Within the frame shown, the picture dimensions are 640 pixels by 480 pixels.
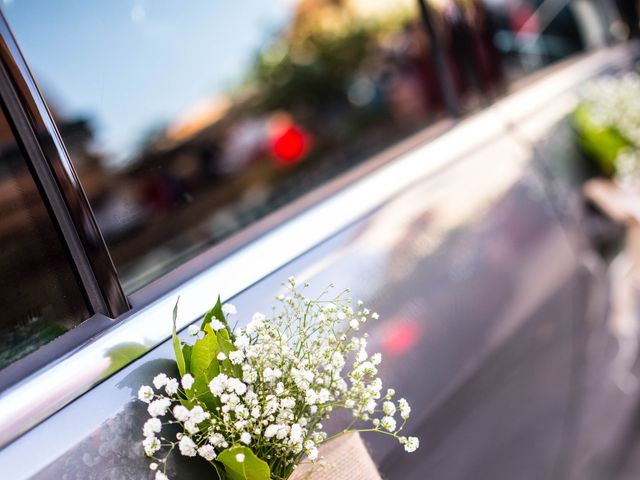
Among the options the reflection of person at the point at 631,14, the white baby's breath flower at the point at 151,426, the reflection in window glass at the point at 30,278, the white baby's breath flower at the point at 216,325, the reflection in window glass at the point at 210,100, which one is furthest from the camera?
the reflection of person at the point at 631,14

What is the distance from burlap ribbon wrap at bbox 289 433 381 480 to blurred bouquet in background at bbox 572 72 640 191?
5.22ft

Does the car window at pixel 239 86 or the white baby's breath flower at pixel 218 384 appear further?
the car window at pixel 239 86

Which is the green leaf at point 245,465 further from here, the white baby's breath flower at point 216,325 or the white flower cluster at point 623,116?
the white flower cluster at point 623,116

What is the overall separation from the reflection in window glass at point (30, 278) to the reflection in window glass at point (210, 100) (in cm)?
25

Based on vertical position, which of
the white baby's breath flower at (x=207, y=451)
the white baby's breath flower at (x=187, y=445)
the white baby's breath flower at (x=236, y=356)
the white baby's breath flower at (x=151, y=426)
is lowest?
the white baby's breath flower at (x=207, y=451)

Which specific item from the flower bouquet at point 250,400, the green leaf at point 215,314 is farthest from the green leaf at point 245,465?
the green leaf at point 215,314

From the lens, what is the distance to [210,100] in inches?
166

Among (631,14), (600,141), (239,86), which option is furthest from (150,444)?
A: (239,86)

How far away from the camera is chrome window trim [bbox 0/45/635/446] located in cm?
124

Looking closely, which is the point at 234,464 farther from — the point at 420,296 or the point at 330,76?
the point at 330,76

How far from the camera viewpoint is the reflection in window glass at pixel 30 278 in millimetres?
1384

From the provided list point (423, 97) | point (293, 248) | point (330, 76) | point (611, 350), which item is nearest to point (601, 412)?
point (611, 350)

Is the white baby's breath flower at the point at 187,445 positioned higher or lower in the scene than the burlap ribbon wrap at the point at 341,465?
higher

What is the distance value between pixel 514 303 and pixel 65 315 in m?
1.22
